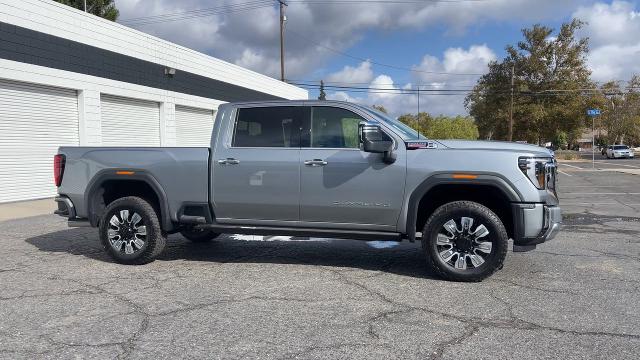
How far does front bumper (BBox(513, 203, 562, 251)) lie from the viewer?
531 centimetres

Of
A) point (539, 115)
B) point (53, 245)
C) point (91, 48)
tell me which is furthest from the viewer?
point (539, 115)

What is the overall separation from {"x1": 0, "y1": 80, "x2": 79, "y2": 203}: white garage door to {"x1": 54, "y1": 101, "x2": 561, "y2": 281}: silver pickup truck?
7838 mm

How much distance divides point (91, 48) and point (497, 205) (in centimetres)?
1339

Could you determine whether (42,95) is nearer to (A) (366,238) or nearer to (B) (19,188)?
(B) (19,188)

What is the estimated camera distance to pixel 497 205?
5898 mm

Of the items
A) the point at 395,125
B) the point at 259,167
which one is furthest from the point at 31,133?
the point at 395,125

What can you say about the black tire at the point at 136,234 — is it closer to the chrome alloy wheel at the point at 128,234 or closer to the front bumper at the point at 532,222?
the chrome alloy wheel at the point at 128,234

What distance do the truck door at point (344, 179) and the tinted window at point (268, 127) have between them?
188 mm

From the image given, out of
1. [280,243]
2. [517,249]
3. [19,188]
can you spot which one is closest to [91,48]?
[19,188]

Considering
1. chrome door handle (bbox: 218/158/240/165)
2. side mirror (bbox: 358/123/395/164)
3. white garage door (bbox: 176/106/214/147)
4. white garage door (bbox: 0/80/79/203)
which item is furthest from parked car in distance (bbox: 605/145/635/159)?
chrome door handle (bbox: 218/158/240/165)

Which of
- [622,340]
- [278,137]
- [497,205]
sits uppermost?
[278,137]

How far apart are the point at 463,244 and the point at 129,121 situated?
14048mm

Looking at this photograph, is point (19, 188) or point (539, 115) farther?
point (539, 115)

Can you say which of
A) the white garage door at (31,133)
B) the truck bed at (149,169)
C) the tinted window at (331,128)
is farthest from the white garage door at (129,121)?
the tinted window at (331,128)
